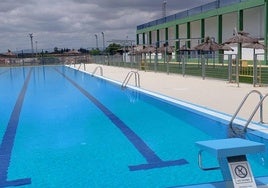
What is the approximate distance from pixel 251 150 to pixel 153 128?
436 centimetres

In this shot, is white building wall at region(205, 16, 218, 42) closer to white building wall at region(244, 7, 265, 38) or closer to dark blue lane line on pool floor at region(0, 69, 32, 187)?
white building wall at region(244, 7, 265, 38)

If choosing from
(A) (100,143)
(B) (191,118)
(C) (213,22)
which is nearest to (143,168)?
(A) (100,143)

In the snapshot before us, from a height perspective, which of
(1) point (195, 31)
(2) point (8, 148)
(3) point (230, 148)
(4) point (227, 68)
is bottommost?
(2) point (8, 148)

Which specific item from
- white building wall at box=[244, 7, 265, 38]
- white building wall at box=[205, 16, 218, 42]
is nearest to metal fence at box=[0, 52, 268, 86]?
white building wall at box=[205, 16, 218, 42]

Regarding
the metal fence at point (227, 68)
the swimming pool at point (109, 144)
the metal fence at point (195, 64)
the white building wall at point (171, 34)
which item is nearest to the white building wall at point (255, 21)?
the metal fence at point (195, 64)

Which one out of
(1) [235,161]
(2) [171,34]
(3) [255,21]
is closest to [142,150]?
(1) [235,161]

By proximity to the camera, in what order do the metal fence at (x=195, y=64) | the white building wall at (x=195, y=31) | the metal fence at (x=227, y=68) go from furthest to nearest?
the white building wall at (x=195, y=31) → the metal fence at (x=195, y=64) → the metal fence at (x=227, y=68)

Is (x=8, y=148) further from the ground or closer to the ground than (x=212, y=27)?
closer to the ground

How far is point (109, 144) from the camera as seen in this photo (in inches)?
252

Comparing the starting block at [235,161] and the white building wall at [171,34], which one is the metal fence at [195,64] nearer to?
the white building wall at [171,34]

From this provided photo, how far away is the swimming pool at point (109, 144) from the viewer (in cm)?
468

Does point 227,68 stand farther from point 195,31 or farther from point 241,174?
point 195,31

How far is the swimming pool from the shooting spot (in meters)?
4.68

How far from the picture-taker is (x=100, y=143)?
6473mm
